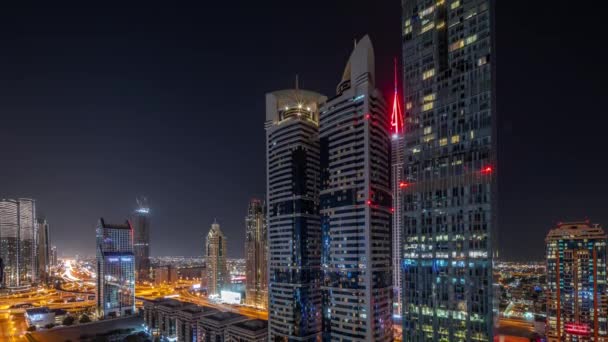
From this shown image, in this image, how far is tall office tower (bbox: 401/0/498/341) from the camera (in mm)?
49469

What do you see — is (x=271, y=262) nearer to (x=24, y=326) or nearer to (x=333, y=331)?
(x=333, y=331)

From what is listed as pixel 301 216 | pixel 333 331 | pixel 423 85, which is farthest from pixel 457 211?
pixel 301 216

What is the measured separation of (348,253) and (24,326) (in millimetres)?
109964

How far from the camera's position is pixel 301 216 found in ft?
298

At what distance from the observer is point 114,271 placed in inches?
5822

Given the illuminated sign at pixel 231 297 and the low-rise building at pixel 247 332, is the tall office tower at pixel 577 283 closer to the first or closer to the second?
the low-rise building at pixel 247 332

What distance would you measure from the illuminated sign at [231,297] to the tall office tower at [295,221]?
7189 cm

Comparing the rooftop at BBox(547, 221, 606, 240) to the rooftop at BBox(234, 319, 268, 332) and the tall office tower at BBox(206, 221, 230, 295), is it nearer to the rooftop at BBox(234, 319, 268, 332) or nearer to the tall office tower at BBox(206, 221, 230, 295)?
the rooftop at BBox(234, 319, 268, 332)

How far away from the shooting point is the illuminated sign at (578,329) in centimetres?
9081

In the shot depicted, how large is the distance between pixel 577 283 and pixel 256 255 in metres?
107

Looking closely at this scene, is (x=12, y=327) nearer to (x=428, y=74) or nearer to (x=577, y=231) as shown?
(x=428, y=74)

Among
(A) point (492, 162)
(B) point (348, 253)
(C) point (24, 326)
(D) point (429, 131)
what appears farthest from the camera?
(C) point (24, 326)

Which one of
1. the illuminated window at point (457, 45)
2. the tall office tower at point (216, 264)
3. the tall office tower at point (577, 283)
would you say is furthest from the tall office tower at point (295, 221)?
the tall office tower at point (216, 264)

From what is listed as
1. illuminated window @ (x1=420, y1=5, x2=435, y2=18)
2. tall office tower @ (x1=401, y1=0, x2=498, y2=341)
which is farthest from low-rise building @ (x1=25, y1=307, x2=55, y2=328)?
illuminated window @ (x1=420, y1=5, x2=435, y2=18)
